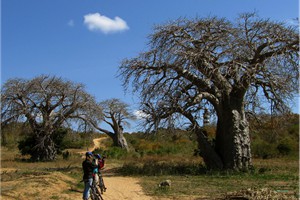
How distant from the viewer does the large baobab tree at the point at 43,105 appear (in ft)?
92.2

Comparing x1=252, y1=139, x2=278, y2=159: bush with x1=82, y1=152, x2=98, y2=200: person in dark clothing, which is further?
x1=252, y1=139, x2=278, y2=159: bush

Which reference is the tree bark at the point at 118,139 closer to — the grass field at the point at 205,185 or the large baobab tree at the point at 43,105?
the large baobab tree at the point at 43,105

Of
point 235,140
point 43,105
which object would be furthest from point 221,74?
point 43,105

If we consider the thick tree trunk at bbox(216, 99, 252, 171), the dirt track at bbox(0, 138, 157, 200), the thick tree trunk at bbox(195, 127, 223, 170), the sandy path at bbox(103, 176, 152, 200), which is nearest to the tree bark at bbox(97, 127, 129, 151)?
the thick tree trunk at bbox(195, 127, 223, 170)

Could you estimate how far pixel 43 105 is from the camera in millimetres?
28984

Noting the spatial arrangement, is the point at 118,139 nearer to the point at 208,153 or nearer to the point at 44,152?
the point at 44,152

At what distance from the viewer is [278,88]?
15789 mm

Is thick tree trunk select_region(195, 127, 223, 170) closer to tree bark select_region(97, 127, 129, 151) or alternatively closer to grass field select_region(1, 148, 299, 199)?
grass field select_region(1, 148, 299, 199)

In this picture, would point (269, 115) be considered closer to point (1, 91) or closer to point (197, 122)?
point (197, 122)

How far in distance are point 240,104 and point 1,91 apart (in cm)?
1945

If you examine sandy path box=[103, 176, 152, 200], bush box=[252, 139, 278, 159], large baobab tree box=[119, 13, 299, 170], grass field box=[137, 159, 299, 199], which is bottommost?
sandy path box=[103, 176, 152, 200]

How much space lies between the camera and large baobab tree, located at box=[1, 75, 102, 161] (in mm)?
28094

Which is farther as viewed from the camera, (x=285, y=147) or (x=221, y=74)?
(x=285, y=147)

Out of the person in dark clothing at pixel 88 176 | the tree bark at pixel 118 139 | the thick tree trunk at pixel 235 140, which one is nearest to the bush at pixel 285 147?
the thick tree trunk at pixel 235 140
